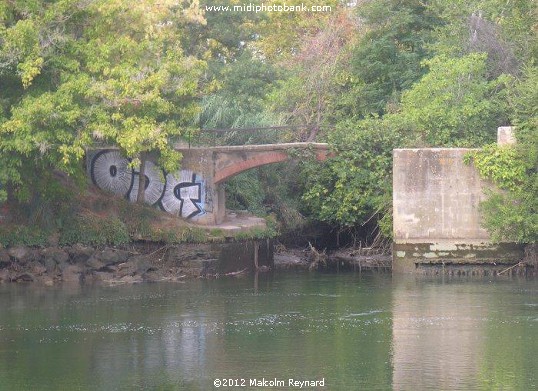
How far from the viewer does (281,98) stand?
48.6 m

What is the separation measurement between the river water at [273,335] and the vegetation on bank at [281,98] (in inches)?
142

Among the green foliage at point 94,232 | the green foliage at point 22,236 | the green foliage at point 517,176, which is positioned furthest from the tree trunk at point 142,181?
the green foliage at point 517,176

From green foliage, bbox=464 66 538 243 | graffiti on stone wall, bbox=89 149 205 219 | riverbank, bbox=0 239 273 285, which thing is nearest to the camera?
riverbank, bbox=0 239 273 285

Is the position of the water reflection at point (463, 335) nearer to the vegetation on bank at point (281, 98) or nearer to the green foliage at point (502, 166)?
the green foliage at point (502, 166)

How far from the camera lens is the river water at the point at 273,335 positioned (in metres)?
23.2

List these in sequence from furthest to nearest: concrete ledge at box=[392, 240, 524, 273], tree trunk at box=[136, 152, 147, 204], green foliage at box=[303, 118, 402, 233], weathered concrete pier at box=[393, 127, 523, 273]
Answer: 1. green foliage at box=[303, 118, 402, 233]
2. tree trunk at box=[136, 152, 147, 204]
3. weathered concrete pier at box=[393, 127, 523, 273]
4. concrete ledge at box=[392, 240, 524, 273]

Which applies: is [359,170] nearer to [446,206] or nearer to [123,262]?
[446,206]

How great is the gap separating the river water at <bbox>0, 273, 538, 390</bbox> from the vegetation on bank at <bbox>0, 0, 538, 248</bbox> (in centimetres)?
360

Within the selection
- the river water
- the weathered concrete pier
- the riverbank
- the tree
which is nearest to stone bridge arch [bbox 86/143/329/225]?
the riverbank

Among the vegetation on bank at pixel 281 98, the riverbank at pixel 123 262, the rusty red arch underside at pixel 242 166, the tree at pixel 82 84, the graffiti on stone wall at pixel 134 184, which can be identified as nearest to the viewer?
the tree at pixel 82 84

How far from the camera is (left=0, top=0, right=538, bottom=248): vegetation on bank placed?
1358 inches

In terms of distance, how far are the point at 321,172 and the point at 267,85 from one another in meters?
8.89

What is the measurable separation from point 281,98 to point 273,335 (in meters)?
22.0

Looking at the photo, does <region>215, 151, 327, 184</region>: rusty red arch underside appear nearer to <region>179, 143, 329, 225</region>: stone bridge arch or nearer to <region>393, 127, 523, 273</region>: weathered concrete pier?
<region>179, 143, 329, 225</region>: stone bridge arch
